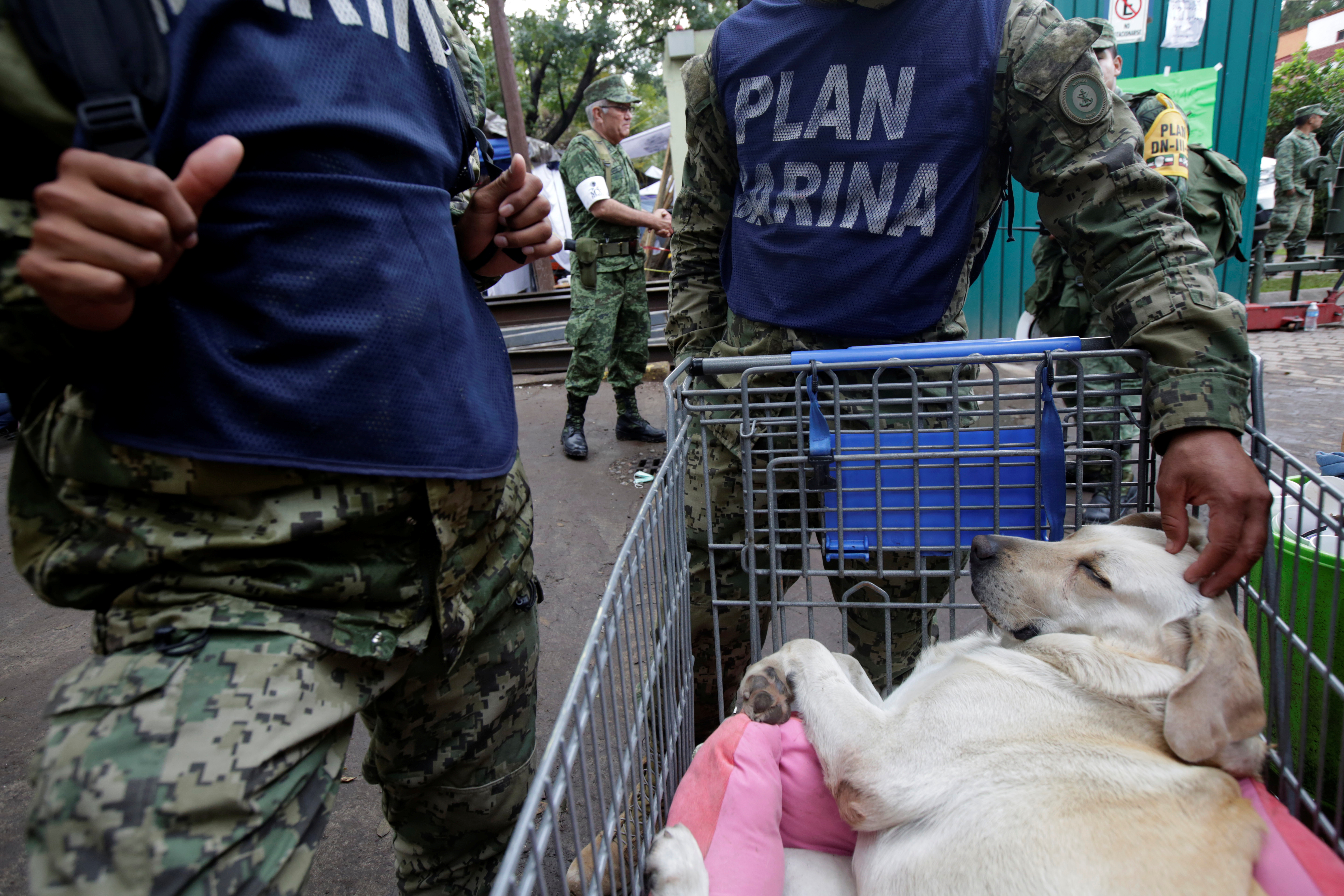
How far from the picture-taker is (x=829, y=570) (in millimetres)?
1820

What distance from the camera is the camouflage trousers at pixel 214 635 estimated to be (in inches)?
32.7

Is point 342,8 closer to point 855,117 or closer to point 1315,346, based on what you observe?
point 855,117

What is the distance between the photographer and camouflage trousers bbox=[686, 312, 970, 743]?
1.91 meters

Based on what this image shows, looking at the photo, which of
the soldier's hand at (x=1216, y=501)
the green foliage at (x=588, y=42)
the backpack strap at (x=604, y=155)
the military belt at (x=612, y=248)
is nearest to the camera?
the soldier's hand at (x=1216, y=501)

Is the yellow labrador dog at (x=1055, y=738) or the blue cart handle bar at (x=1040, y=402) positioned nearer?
the yellow labrador dog at (x=1055, y=738)

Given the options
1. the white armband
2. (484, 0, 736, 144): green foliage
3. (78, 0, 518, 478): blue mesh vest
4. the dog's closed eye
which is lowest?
the dog's closed eye

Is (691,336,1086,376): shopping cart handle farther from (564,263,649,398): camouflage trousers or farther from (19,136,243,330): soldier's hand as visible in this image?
(564,263,649,398): camouflage trousers

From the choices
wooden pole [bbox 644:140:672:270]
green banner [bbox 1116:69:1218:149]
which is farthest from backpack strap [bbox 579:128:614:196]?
green banner [bbox 1116:69:1218:149]

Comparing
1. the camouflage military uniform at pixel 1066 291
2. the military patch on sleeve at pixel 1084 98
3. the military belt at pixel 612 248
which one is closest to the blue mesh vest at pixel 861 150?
the military patch on sleeve at pixel 1084 98

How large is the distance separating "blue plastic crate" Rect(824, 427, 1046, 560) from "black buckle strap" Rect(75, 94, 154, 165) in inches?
50.4

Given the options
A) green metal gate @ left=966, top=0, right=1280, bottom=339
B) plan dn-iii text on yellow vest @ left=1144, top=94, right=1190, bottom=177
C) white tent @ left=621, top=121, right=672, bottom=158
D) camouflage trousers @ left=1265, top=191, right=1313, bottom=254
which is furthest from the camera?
white tent @ left=621, top=121, right=672, bottom=158

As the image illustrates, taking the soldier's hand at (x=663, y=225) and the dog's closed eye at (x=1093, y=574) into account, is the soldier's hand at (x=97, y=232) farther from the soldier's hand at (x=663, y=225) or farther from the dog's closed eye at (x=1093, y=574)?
the soldier's hand at (x=663, y=225)

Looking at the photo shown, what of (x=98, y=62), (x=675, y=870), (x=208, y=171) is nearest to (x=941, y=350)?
(x=675, y=870)

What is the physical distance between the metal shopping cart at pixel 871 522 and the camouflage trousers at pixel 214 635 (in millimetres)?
321
